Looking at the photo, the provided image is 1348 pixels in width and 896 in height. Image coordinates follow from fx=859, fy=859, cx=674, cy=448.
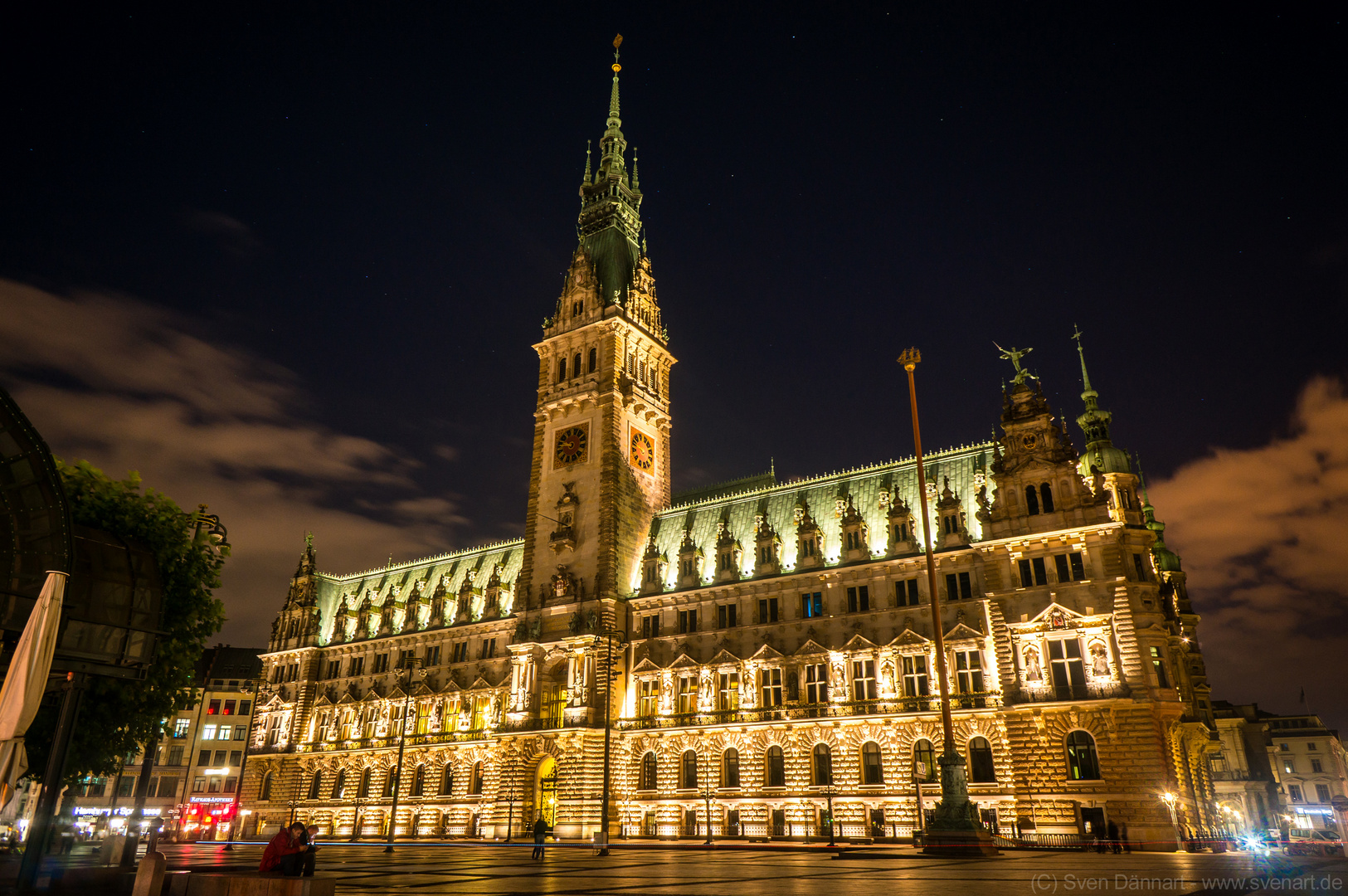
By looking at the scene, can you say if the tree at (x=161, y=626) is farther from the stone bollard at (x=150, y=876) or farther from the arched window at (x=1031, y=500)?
the arched window at (x=1031, y=500)

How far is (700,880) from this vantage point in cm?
2300

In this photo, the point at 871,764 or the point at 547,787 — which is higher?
the point at 871,764

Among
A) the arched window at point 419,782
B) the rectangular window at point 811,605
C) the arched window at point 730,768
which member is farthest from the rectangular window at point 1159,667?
the arched window at point 419,782

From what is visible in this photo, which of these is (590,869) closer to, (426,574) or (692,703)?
(692,703)

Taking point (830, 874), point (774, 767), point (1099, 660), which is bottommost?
point (830, 874)

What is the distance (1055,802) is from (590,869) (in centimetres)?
3019

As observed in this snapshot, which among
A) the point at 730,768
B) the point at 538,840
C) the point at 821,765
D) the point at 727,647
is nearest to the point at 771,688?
the point at 727,647

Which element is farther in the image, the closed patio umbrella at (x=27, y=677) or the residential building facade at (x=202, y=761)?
the residential building facade at (x=202, y=761)

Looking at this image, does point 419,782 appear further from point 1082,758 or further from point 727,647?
point 1082,758

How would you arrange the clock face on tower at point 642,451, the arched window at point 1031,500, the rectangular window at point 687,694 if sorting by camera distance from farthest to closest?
the clock face on tower at point 642,451 → the rectangular window at point 687,694 → the arched window at point 1031,500

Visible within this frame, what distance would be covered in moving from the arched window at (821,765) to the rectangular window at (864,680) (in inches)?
159

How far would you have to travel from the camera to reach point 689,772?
61.5 metres

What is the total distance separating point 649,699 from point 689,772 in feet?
20.6

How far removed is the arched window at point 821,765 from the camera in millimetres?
56188
